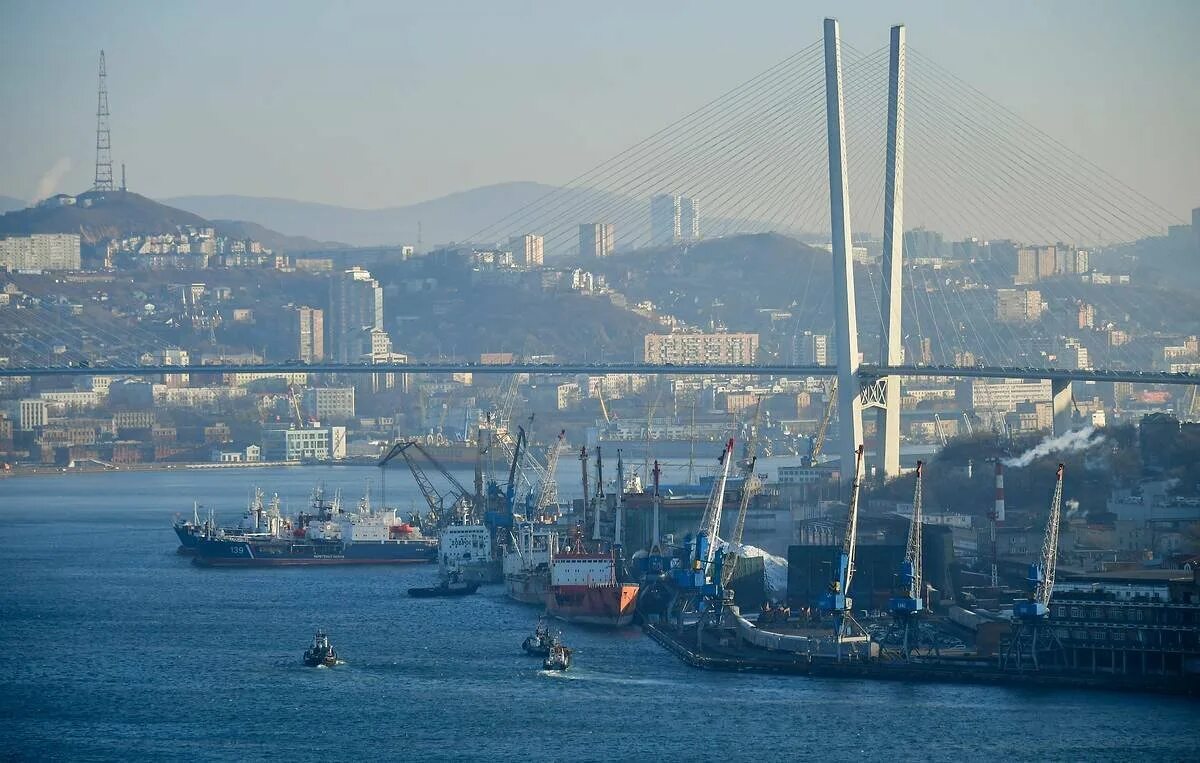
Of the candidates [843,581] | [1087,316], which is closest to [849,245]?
[843,581]

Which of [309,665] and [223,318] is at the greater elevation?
[223,318]

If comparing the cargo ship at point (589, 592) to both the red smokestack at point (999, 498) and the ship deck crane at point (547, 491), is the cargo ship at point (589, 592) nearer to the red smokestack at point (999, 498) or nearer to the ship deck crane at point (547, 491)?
the red smokestack at point (999, 498)

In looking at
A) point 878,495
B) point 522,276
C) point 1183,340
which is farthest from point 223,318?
point 878,495

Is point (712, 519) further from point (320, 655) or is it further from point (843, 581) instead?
point (320, 655)

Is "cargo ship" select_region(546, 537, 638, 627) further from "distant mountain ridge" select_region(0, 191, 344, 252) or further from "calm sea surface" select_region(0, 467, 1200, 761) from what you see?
"distant mountain ridge" select_region(0, 191, 344, 252)

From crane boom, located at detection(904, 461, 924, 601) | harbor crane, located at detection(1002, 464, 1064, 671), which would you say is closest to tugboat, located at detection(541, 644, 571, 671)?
crane boom, located at detection(904, 461, 924, 601)

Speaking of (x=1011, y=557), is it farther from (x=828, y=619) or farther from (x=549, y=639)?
(x=549, y=639)

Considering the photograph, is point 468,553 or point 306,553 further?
point 306,553
